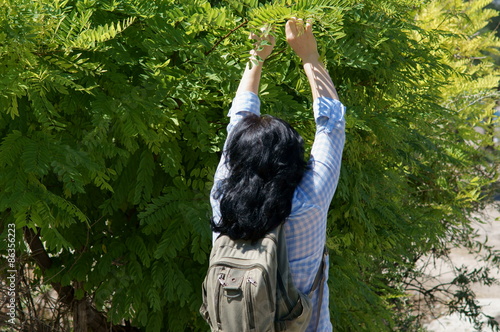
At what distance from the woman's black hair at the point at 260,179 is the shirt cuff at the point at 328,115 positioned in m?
0.12

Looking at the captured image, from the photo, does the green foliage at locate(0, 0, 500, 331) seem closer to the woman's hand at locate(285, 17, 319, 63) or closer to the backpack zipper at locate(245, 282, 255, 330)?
the woman's hand at locate(285, 17, 319, 63)

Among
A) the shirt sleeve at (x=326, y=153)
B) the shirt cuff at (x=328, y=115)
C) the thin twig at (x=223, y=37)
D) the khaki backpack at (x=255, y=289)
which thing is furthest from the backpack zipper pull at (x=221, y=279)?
the thin twig at (x=223, y=37)

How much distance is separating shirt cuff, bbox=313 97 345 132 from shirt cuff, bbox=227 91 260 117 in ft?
0.86

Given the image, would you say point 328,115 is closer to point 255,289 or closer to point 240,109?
point 240,109

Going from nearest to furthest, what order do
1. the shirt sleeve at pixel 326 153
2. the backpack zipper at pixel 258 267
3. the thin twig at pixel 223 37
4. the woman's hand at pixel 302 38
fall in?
the backpack zipper at pixel 258 267 → the shirt sleeve at pixel 326 153 → the woman's hand at pixel 302 38 → the thin twig at pixel 223 37

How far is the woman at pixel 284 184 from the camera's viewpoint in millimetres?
1740

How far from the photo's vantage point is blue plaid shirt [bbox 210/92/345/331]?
5.79ft

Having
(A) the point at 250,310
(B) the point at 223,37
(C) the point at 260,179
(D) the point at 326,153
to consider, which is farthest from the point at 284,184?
(B) the point at 223,37

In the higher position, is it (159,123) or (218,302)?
(159,123)

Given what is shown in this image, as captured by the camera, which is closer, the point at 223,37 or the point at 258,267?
the point at 258,267

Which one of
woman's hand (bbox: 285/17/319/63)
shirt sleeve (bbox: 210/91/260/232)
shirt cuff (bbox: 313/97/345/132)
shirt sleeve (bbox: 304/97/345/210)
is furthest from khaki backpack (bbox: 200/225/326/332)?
woman's hand (bbox: 285/17/319/63)

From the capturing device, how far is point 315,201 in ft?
5.82

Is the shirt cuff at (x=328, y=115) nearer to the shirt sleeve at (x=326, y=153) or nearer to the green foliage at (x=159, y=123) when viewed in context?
the shirt sleeve at (x=326, y=153)

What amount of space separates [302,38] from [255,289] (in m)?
0.91
